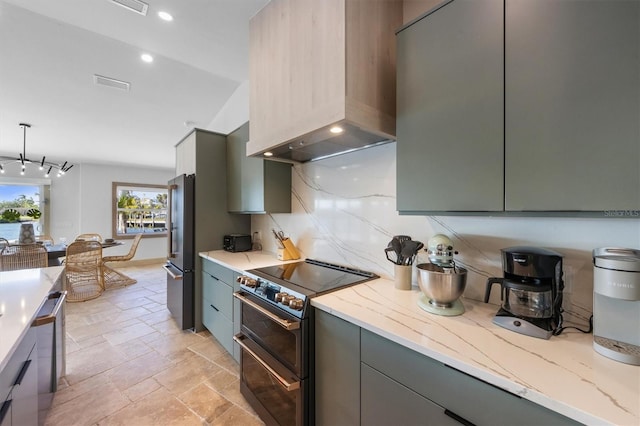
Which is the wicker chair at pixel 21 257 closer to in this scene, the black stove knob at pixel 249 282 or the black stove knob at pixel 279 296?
the black stove knob at pixel 249 282

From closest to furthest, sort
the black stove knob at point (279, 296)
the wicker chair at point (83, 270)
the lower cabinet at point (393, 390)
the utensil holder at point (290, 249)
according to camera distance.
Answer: the lower cabinet at point (393, 390) → the black stove knob at point (279, 296) → the utensil holder at point (290, 249) → the wicker chair at point (83, 270)

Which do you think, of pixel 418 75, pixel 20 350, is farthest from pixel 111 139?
pixel 418 75

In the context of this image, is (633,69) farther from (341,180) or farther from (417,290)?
(341,180)

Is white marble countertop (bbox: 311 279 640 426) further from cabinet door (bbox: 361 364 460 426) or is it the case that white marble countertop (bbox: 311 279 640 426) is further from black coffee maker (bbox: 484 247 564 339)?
cabinet door (bbox: 361 364 460 426)

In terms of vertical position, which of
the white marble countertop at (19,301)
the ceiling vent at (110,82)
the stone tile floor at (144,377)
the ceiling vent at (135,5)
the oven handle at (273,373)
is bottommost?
the stone tile floor at (144,377)

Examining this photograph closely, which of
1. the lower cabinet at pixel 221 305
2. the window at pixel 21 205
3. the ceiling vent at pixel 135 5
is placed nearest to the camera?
the ceiling vent at pixel 135 5

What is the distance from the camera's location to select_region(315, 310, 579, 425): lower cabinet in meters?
0.74

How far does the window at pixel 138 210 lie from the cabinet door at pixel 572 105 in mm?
8016

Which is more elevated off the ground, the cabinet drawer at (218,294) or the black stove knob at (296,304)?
the black stove knob at (296,304)

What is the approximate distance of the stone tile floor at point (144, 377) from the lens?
5.51ft

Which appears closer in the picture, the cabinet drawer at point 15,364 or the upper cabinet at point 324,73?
the cabinet drawer at point 15,364

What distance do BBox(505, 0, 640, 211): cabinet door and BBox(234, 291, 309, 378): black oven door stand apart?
1.13 m

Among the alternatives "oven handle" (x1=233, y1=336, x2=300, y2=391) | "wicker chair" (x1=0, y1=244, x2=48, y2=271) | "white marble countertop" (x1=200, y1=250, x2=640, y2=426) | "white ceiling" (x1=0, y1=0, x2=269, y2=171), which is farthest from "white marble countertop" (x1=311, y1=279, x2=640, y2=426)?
"wicker chair" (x1=0, y1=244, x2=48, y2=271)

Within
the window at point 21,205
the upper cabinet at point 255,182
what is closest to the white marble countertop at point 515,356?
the upper cabinet at point 255,182
